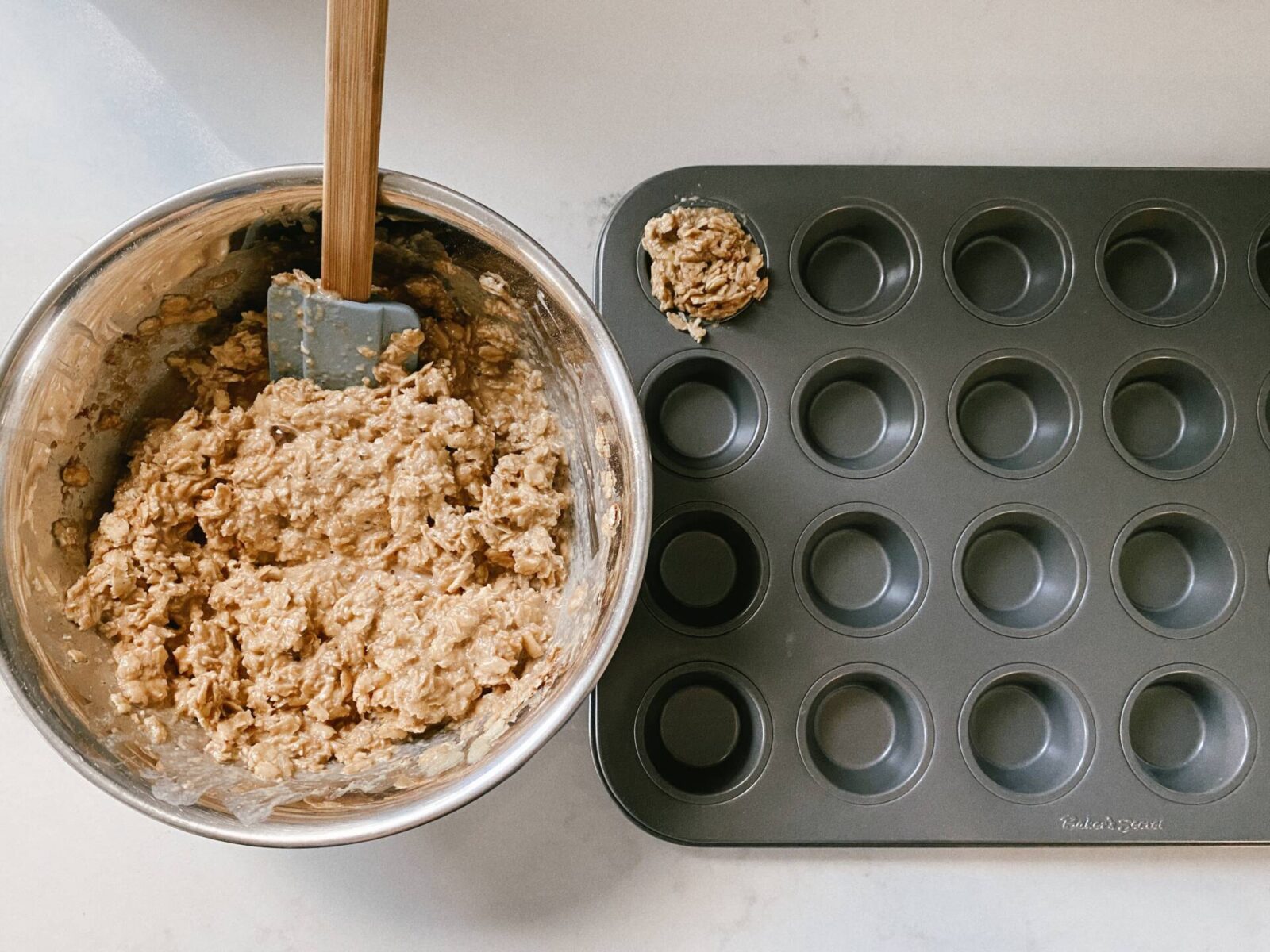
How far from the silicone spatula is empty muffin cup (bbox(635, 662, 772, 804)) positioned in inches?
29.8

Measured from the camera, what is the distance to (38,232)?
160 centimetres

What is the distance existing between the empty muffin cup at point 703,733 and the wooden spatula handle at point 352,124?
35.2 inches

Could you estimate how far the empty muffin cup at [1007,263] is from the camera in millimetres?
1611

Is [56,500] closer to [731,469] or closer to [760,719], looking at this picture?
[731,469]

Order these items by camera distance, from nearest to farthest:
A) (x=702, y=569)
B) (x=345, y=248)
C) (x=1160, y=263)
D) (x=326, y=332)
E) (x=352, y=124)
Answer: (x=352, y=124) → (x=345, y=248) → (x=326, y=332) → (x=702, y=569) → (x=1160, y=263)

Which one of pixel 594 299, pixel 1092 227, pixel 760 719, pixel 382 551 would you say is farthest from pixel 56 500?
pixel 1092 227

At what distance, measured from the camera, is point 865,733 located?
166cm

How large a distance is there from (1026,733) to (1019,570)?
318 millimetres

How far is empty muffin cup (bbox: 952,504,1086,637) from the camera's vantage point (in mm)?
1572

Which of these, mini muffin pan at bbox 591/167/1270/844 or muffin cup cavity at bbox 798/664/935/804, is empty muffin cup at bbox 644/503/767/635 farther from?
muffin cup cavity at bbox 798/664/935/804

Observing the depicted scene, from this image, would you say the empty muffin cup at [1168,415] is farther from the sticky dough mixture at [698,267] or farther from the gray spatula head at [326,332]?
the gray spatula head at [326,332]

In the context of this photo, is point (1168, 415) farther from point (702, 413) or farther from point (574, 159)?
point (574, 159)

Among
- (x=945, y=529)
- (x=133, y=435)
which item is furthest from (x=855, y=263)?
(x=133, y=435)

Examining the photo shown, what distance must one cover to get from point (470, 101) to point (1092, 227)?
1.23 meters
